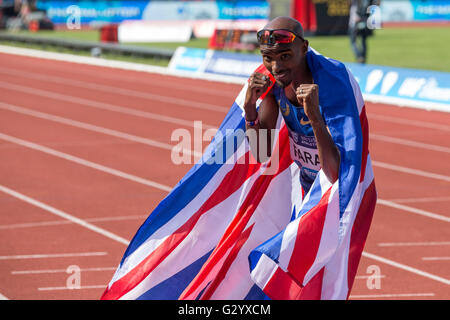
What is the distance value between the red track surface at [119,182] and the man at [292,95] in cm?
266

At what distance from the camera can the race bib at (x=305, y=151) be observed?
5098mm

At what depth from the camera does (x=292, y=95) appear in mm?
4988

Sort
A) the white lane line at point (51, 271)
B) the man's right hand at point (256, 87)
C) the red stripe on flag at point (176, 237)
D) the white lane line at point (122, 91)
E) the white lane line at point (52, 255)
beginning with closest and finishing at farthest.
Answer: the man's right hand at point (256, 87)
the red stripe on flag at point (176, 237)
the white lane line at point (51, 271)
the white lane line at point (52, 255)
the white lane line at point (122, 91)

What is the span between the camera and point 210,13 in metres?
45.5

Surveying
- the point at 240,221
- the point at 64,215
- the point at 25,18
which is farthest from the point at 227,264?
the point at 25,18

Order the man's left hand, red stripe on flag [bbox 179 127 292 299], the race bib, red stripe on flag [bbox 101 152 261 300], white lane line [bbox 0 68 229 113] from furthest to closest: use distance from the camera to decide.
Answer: white lane line [bbox 0 68 229 113] < red stripe on flag [bbox 101 152 261 300] < red stripe on flag [bbox 179 127 292 299] < the race bib < the man's left hand

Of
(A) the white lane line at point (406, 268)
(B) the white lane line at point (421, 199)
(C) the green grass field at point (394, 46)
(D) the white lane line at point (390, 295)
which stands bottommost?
(C) the green grass field at point (394, 46)

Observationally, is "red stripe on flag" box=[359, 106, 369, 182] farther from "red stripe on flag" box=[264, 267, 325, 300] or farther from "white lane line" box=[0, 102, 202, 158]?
"white lane line" box=[0, 102, 202, 158]

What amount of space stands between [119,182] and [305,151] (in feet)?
23.1

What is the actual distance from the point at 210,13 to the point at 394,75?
87.8 ft

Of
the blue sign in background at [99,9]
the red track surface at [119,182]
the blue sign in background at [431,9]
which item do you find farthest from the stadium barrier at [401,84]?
the blue sign in background at [431,9]

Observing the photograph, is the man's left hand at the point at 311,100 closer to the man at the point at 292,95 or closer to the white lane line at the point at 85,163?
the man at the point at 292,95

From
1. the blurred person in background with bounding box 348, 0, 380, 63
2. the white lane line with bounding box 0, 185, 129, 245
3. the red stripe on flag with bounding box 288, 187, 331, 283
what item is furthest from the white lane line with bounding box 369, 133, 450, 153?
the red stripe on flag with bounding box 288, 187, 331, 283

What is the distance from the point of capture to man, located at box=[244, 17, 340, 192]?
463cm
